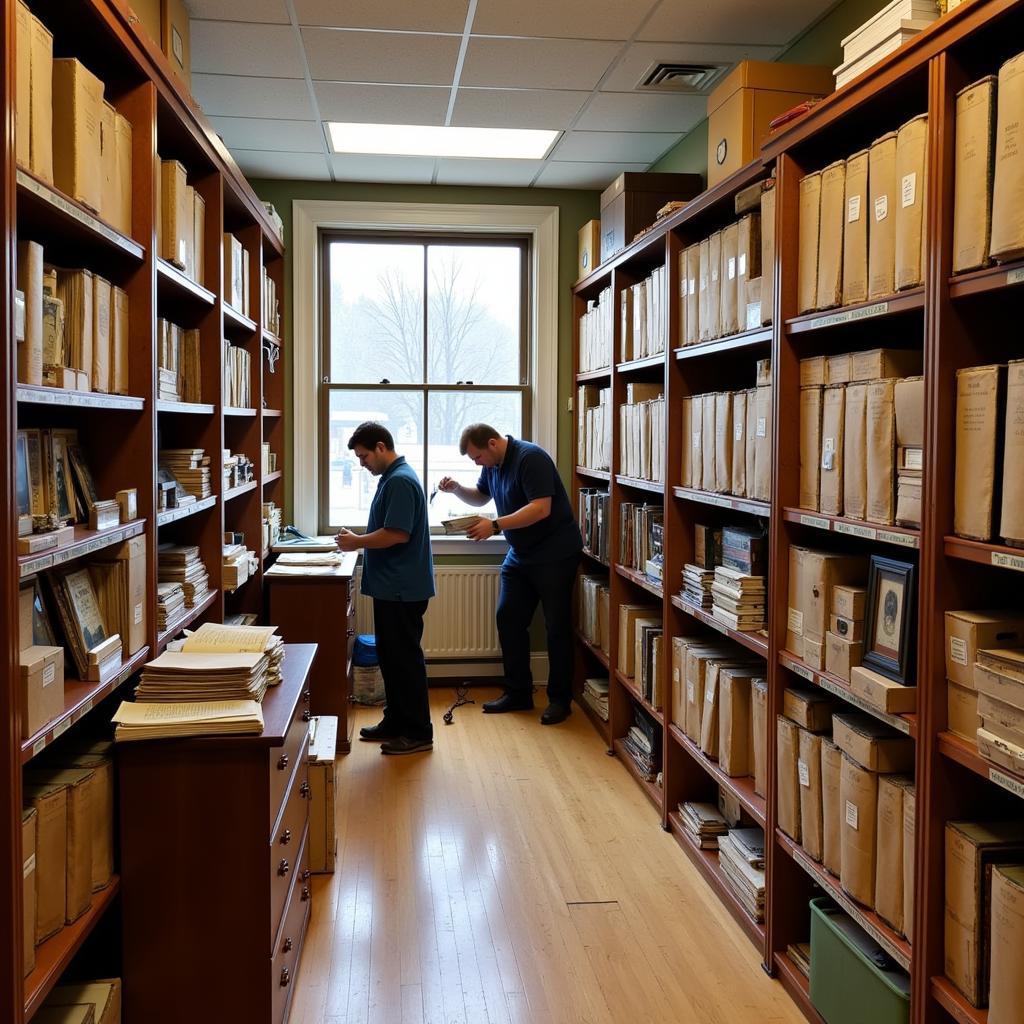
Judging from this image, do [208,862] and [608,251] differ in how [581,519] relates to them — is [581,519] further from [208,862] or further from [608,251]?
[208,862]

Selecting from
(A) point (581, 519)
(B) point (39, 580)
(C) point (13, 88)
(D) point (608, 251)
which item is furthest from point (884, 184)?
(A) point (581, 519)

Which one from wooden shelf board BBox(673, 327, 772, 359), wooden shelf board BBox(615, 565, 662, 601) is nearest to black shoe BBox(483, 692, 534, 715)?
wooden shelf board BBox(615, 565, 662, 601)

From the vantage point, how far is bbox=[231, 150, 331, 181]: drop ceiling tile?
512 cm

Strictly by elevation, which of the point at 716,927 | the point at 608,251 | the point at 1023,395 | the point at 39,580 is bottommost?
the point at 716,927

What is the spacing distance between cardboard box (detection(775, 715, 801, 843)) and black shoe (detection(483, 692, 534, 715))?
2.73 metres

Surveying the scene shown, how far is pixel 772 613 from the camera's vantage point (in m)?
2.79

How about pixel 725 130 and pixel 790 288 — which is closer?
pixel 790 288

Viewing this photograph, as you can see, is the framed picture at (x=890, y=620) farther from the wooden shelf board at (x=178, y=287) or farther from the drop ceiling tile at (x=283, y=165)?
the drop ceiling tile at (x=283, y=165)

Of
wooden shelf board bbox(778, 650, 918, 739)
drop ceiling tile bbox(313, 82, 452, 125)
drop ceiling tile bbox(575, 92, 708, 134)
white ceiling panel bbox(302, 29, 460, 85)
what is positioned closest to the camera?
wooden shelf board bbox(778, 650, 918, 739)

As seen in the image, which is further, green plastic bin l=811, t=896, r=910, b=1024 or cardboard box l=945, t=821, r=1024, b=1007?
green plastic bin l=811, t=896, r=910, b=1024

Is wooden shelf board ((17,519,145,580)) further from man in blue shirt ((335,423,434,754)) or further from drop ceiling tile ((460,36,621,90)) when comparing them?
drop ceiling tile ((460,36,621,90))

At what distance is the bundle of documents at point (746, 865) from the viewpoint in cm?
294

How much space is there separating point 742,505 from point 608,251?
7.76 feet

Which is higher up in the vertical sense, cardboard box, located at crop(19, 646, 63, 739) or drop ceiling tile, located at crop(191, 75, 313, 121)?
drop ceiling tile, located at crop(191, 75, 313, 121)
